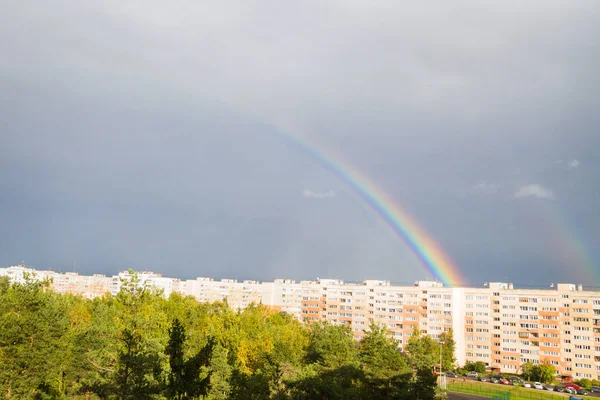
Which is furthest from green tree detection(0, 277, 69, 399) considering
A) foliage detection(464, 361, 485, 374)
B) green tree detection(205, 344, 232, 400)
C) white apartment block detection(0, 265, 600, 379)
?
foliage detection(464, 361, 485, 374)

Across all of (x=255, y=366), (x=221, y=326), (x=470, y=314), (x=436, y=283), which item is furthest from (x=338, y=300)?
(x=255, y=366)

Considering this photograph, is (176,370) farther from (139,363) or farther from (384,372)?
(384,372)

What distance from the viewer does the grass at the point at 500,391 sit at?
2085 inches

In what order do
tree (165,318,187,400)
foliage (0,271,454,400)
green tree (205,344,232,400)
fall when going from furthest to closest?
green tree (205,344,232,400), foliage (0,271,454,400), tree (165,318,187,400)

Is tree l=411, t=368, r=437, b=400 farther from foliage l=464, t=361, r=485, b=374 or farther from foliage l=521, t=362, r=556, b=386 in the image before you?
foliage l=464, t=361, r=485, b=374

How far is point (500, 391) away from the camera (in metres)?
55.8

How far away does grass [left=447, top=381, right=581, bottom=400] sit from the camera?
2085 inches

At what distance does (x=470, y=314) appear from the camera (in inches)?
3509

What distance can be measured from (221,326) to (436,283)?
7106cm

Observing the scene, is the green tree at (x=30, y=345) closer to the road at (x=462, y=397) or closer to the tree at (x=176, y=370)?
the tree at (x=176, y=370)

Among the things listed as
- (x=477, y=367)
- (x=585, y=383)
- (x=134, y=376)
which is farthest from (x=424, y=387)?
(x=477, y=367)

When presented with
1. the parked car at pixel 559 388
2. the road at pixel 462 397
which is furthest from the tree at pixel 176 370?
the parked car at pixel 559 388

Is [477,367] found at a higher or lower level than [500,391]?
lower

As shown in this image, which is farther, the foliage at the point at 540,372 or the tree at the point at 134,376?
the foliage at the point at 540,372
